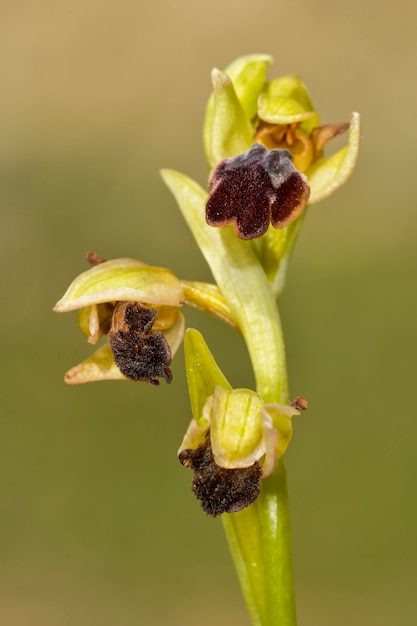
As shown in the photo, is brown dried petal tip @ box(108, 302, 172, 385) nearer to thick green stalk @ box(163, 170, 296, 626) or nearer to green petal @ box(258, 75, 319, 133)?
thick green stalk @ box(163, 170, 296, 626)

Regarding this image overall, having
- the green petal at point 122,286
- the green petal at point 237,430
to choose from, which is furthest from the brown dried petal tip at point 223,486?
the green petal at point 122,286

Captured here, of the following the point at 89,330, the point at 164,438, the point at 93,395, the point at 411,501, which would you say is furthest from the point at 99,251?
the point at 89,330

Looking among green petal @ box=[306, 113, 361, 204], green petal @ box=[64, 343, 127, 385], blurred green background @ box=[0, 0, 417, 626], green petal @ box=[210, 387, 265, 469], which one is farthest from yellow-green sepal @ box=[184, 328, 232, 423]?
blurred green background @ box=[0, 0, 417, 626]

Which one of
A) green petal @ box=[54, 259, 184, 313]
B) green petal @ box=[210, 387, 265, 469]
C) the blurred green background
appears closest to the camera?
green petal @ box=[210, 387, 265, 469]

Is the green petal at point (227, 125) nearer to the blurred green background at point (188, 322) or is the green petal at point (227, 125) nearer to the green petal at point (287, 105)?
the green petal at point (287, 105)

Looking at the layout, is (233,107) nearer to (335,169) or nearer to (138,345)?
(335,169)

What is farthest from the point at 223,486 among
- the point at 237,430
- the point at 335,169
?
the point at 335,169
